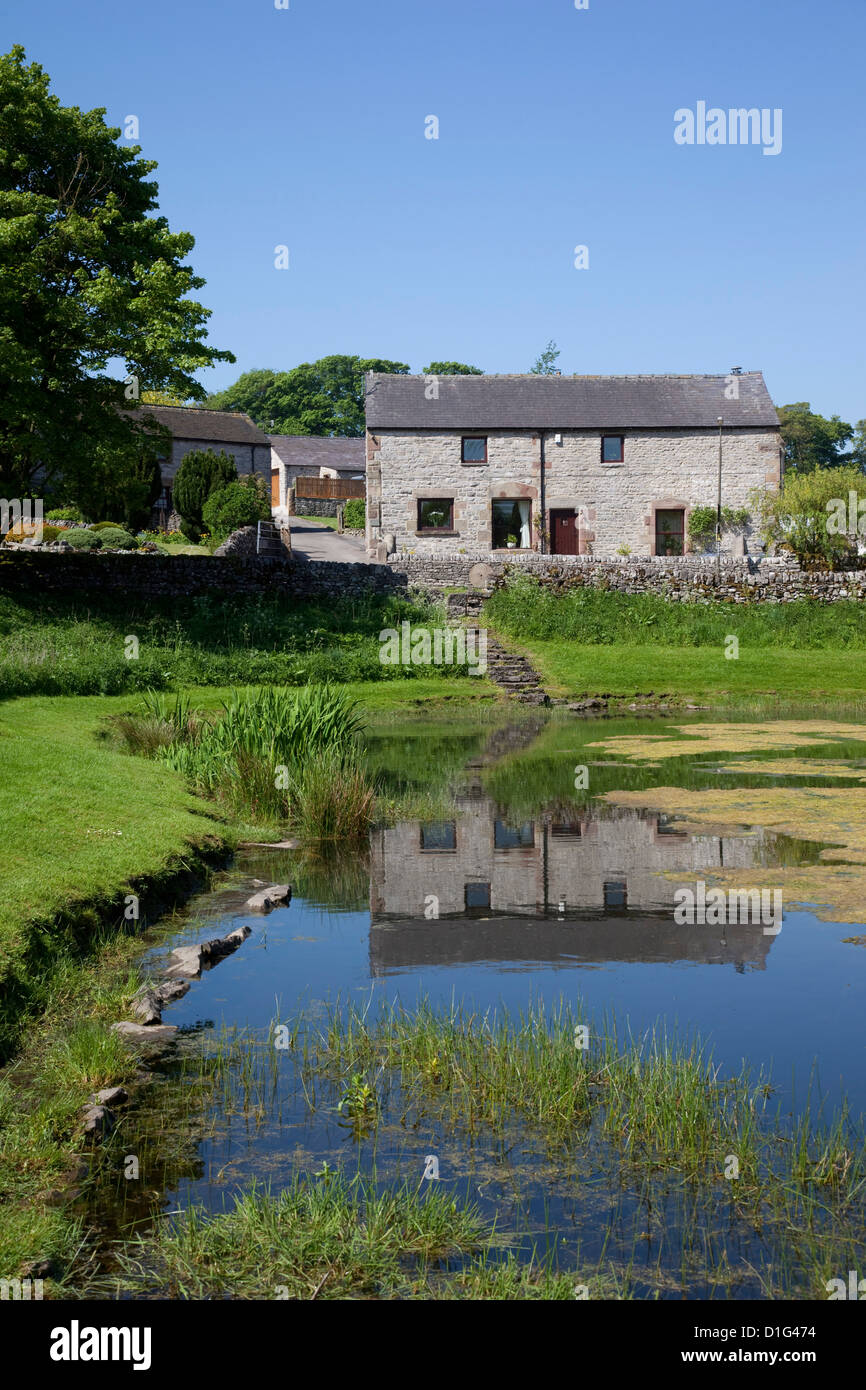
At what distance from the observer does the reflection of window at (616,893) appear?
11.3 meters

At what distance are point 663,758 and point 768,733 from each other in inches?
148

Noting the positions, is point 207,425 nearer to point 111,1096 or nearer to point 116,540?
point 116,540

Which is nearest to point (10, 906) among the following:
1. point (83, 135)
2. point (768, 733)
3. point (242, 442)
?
point (768, 733)

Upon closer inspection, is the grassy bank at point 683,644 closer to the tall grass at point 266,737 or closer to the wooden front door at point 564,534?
the wooden front door at point 564,534

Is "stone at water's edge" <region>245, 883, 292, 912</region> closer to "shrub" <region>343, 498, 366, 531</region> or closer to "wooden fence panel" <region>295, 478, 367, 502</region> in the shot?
"shrub" <region>343, 498, 366, 531</region>

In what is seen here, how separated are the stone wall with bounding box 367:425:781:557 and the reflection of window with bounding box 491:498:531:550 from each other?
519 mm

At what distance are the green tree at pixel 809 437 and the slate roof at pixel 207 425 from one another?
55465mm

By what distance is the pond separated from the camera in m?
5.90

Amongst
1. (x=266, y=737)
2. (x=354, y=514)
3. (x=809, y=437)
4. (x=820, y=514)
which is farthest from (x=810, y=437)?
(x=266, y=737)

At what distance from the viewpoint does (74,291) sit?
29078 mm

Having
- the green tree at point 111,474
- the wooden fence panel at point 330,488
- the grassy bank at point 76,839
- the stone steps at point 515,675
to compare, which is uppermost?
the wooden fence panel at point 330,488

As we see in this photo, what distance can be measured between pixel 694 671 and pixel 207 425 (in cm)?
4235

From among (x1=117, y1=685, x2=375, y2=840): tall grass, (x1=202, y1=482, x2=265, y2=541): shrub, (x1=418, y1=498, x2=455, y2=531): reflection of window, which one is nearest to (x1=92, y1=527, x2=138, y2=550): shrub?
(x1=202, y1=482, x2=265, y2=541): shrub

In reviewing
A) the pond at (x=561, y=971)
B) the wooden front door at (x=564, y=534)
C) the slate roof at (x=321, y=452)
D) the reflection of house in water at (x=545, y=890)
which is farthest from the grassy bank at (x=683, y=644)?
the slate roof at (x=321, y=452)
